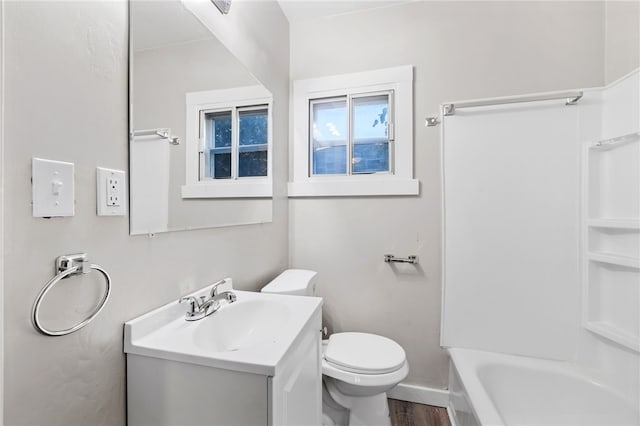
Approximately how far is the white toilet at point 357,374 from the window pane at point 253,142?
2.09 ft

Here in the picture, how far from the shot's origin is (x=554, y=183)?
5.28 ft

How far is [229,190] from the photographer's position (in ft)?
4.45

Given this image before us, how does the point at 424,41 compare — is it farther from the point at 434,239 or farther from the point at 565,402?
the point at 565,402

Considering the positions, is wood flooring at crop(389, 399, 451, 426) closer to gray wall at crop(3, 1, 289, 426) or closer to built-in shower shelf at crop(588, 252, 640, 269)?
built-in shower shelf at crop(588, 252, 640, 269)

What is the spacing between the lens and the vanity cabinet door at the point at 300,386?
28.5 inches

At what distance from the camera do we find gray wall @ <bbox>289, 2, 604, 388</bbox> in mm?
1663

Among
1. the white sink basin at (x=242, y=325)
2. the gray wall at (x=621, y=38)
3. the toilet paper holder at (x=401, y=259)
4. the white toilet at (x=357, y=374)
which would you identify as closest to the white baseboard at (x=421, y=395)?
the white toilet at (x=357, y=374)

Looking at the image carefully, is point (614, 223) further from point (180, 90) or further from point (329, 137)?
point (180, 90)

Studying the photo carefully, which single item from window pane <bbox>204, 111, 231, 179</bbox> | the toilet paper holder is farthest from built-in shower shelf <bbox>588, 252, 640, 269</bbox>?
window pane <bbox>204, 111, 231, 179</bbox>

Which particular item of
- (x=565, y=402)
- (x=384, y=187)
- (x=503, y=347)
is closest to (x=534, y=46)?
(x=384, y=187)

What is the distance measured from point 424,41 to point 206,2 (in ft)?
4.37

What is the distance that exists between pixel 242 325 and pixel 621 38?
92.0 inches

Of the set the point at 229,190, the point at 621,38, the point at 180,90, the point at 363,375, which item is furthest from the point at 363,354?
the point at 621,38

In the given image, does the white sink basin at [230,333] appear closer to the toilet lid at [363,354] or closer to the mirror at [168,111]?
the mirror at [168,111]
